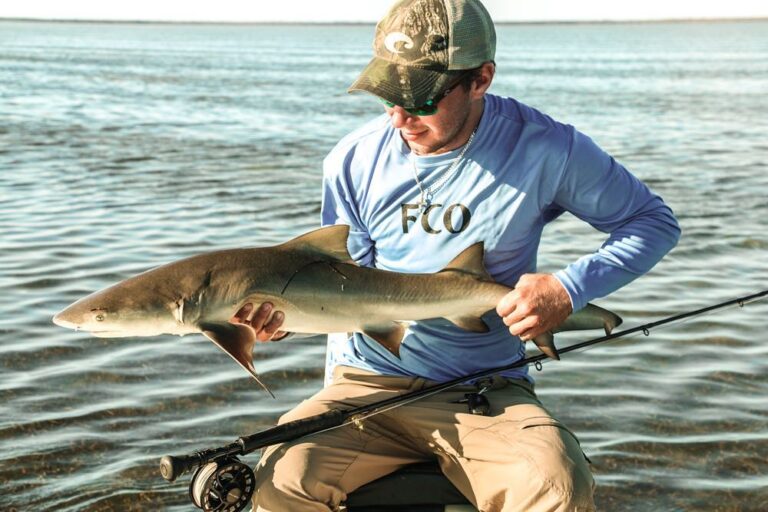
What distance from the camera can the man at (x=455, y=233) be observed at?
407 cm

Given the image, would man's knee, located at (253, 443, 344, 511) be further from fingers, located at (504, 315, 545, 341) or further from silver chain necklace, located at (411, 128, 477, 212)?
silver chain necklace, located at (411, 128, 477, 212)

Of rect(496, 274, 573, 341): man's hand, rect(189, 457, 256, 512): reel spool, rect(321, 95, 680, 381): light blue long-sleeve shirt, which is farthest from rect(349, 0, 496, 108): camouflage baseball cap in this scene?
rect(189, 457, 256, 512): reel spool

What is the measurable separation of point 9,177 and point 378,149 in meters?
13.5

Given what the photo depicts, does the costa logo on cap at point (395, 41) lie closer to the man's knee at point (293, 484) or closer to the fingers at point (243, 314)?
the fingers at point (243, 314)

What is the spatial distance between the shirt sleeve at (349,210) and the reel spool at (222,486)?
1136mm

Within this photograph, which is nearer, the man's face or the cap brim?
the cap brim

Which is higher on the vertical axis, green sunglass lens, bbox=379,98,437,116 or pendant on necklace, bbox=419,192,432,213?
green sunglass lens, bbox=379,98,437,116

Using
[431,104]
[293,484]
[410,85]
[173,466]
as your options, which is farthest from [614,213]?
[173,466]

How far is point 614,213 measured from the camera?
4.37 metres

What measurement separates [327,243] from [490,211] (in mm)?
712

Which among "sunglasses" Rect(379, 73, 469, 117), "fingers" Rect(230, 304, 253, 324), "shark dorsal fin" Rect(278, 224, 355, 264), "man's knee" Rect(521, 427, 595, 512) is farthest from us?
"sunglasses" Rect(379, 73, 469, 117)

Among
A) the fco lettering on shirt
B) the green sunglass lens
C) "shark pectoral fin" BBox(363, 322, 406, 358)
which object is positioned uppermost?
the green sunglass lens

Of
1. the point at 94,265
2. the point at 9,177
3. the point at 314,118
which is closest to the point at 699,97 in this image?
the point at 314,118

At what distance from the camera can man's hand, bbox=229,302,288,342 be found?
4031 millimetres
